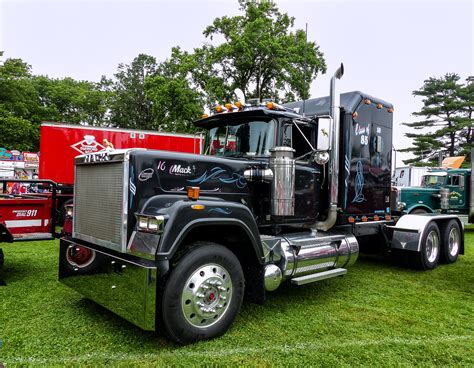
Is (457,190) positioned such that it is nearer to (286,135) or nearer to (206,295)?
(286,135)

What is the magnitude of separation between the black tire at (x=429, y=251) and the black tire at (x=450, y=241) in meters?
0.11

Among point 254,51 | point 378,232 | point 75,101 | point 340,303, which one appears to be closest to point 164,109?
point 254,51

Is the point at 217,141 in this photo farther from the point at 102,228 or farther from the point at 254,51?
the point at 254,51

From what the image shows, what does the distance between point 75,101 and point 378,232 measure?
4437 cm

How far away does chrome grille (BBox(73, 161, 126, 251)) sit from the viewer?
3.67 metres

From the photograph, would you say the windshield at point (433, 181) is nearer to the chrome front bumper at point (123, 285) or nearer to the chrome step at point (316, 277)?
the chrome step at point (316, 277)

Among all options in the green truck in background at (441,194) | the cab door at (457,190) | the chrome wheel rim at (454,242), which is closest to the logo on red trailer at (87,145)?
the chrome wheel rim at (454,242)

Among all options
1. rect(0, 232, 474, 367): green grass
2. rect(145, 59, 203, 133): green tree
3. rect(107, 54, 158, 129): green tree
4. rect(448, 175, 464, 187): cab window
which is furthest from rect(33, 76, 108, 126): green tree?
rect(0, 232, 474, 367): green grass

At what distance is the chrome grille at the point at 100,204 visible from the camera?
3.67 metres

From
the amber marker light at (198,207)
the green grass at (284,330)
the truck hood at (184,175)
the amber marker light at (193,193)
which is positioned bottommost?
the green grass at (284,330)

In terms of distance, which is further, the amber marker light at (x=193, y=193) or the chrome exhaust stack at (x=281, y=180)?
the chrome exhaust stack at (x=281, y=180)

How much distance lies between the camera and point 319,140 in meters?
4.71

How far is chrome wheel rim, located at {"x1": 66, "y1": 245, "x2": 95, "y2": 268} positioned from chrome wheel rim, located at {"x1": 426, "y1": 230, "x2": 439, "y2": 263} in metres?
5.99

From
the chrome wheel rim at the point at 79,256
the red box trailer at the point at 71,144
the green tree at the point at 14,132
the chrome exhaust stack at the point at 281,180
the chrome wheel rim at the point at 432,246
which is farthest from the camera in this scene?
the green tree at the point at 14,132
